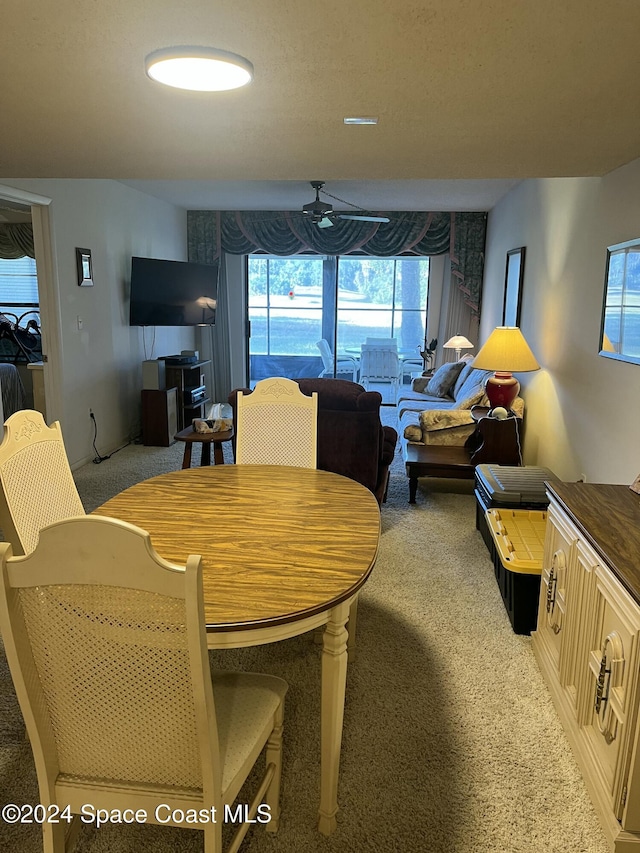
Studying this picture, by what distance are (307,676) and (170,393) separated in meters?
4.09

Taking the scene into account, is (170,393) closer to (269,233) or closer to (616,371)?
(269,233)

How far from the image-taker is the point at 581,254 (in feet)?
12.7

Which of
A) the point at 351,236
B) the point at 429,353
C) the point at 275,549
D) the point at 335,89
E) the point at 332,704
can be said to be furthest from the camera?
the point at 429,353

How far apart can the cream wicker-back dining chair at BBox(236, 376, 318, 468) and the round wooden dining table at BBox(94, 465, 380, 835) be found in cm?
29

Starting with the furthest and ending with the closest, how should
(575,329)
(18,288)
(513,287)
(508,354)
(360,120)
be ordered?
(18,288)
(513,287)
(508,354)
(575,329)
(360,120)

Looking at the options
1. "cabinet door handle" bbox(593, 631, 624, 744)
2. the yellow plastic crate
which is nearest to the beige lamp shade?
the yellow plastic crate

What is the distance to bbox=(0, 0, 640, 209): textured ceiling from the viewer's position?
1.57m

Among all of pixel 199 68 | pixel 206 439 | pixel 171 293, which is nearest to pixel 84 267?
pixel 171 293

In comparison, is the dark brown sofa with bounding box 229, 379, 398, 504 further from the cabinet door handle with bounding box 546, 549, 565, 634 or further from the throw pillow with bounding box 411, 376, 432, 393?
the throw pillow with bounding box 411, 376, 432, 393

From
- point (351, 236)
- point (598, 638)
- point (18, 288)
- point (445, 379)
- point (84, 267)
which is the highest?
point (351, 236)

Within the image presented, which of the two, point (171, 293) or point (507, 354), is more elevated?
point (171, 293)

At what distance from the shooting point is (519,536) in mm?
2965

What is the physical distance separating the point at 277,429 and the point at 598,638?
61.9 inches

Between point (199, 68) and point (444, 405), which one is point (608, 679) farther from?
point (444, 405)
